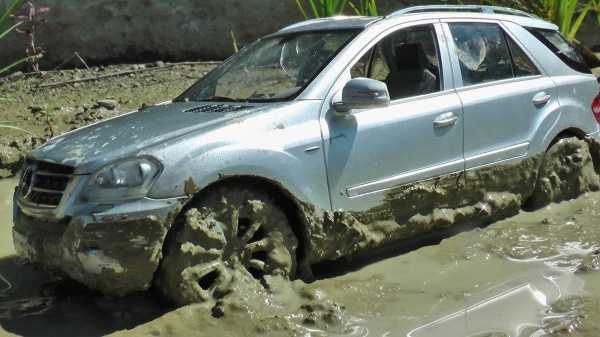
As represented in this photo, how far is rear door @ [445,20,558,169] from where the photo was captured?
5.61m

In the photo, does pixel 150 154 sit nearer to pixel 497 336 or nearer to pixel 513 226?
pixel 497 336

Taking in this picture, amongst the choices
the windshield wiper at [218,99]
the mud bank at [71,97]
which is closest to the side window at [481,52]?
the windshield wiper at [218,99]

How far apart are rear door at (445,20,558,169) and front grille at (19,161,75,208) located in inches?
97.7

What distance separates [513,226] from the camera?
5918 millimetres

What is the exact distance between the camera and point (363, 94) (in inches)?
190

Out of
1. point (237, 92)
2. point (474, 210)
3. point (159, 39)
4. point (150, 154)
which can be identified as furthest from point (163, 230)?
point (159, 39)

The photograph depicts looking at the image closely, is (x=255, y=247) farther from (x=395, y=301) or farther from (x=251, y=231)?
(x=395, y=301)

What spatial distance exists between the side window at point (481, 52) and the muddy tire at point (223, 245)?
1.78 metres

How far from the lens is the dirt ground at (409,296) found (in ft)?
14.2

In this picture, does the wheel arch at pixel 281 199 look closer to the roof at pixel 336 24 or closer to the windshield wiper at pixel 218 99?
the windshield wiper at pixel 218 99

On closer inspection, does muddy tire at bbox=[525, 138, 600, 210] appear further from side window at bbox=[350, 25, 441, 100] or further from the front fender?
the front fender

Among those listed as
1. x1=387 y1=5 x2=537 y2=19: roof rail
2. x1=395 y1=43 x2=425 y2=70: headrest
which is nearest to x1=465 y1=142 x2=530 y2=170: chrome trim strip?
x1=395 y1=43 x2=425 y2=70: headrest

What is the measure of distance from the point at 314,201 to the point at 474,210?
4.43ft

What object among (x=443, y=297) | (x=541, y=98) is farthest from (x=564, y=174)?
(x=443, y=297)
